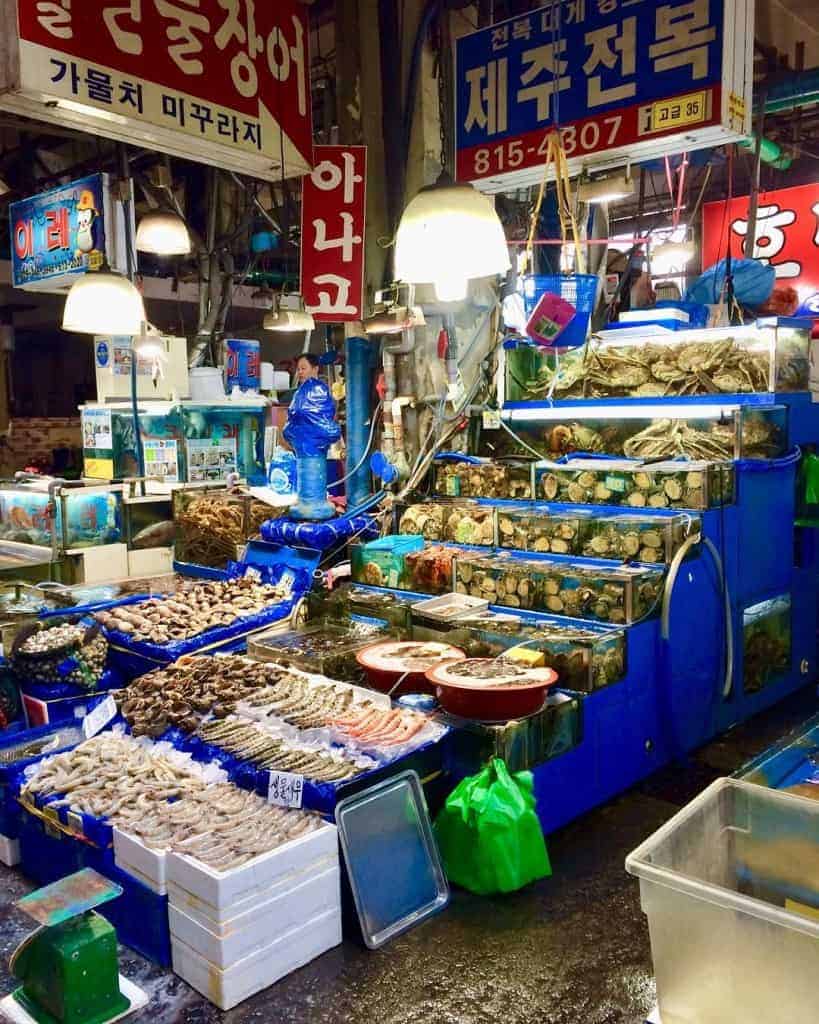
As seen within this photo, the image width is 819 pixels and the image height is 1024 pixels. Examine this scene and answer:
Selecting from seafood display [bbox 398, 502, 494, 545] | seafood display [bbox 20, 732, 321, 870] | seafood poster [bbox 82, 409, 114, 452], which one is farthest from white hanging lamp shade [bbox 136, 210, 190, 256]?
seafood display [bbox 20, 732, 321, 870]

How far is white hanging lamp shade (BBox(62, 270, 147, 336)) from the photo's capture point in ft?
18.0

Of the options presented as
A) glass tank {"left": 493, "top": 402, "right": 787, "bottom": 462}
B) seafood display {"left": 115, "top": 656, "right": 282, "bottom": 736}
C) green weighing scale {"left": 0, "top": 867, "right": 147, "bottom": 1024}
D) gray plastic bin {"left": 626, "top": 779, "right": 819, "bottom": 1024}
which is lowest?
green weighing scale {"left": 0, "top": 867, "right": 147, "bottom": 1024}

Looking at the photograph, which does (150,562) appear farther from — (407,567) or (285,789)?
(285,789)

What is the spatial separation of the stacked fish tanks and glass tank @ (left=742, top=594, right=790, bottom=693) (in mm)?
17

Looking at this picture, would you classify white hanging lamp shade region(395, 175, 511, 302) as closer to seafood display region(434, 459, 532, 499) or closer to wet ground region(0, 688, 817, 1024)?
seafood display region(434, 459, 532, 499)

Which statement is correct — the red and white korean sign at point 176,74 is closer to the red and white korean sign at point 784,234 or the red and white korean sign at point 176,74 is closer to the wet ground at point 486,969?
the wet ground at point 486,969

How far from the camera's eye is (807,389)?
22.0ft

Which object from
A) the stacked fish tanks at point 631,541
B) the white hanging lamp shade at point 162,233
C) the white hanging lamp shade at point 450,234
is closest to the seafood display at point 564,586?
the stacked fish tanks at point 631,541

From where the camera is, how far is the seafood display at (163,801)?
3.61m

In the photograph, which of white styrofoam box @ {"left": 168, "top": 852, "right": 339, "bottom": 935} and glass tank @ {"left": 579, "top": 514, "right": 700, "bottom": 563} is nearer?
white styrofoam box @ {"left": 168, "top": 852, "right": 339, "bottom": 935}

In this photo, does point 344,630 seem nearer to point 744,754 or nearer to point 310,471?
point 310,471

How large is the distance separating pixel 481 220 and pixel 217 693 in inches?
115

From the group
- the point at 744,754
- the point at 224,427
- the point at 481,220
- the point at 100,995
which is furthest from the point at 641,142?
the point at 224,427

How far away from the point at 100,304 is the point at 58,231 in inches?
136
